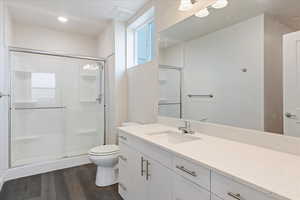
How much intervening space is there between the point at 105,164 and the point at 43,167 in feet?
3.75

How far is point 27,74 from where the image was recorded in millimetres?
2752

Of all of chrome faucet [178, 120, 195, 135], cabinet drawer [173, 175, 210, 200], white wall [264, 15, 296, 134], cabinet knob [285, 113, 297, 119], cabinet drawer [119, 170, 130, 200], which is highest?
white wall [264, 15, 296, 134]

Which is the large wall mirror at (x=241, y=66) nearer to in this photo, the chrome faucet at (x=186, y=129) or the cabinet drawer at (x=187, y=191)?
the chrome faucet at (x=186, y=129)

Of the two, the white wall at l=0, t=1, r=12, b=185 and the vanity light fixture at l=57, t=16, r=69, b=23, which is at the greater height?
the vanity light fixture at l=57, t=16, r=69, b=23

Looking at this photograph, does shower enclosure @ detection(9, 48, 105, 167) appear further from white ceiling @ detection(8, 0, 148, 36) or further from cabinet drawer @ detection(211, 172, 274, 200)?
cabinet drawer @ detection(211, 172, 274, 200)

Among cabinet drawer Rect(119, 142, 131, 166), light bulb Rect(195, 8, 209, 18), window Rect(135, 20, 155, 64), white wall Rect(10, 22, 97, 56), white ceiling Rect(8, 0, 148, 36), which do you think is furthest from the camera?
white wall Rect(10, 22, 97, 56)

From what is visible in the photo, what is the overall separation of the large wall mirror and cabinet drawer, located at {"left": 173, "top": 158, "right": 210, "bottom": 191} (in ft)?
1.91

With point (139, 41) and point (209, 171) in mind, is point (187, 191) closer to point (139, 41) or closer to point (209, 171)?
point (209, 171)

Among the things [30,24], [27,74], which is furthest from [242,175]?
[30,24]

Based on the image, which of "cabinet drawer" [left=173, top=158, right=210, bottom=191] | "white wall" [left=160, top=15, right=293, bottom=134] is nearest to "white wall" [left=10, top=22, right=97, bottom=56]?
"white wall" [left=160, top=15, right=293, bottom=134]

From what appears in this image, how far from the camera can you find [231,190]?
712 mm

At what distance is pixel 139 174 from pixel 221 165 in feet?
2.76

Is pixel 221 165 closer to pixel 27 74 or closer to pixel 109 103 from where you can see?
pixel 109 103

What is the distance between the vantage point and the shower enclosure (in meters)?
2.67
